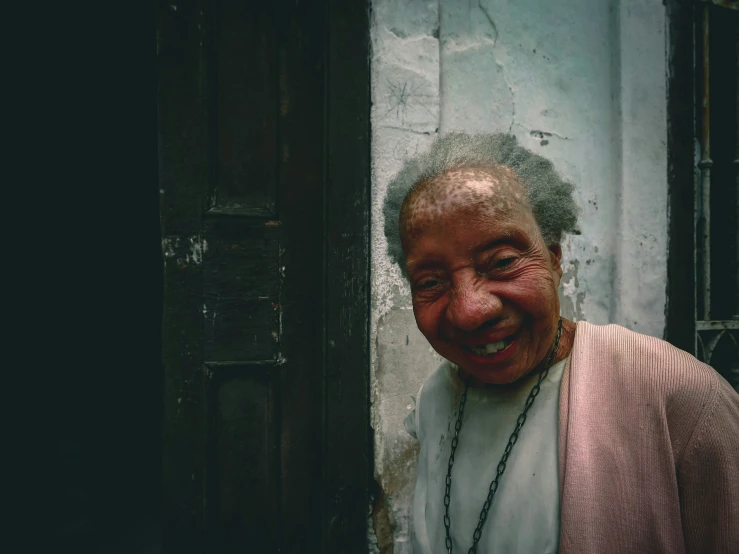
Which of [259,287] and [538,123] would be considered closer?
[259,287]

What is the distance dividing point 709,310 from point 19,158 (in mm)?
5443

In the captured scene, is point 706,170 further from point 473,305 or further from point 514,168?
point 473,305

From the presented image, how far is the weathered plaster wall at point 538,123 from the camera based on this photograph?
1875 mm

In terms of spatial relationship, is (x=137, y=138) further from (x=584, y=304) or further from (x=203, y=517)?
(x=584, y=304)

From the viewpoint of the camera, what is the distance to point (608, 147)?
7.02 feet

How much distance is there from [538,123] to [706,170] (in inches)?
33.9

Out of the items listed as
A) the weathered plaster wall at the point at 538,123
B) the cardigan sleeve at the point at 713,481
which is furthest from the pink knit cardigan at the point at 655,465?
the weathered plaster wall at the point at 538,123

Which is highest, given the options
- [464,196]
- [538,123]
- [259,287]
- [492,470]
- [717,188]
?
[538,123]

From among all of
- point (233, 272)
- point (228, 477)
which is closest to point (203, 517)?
point (228, 477)

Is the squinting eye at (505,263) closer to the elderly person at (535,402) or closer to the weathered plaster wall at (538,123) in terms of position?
the elderly person at (535,402)

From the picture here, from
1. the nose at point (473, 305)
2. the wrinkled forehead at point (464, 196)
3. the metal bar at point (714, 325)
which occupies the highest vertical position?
the wrinkled forehead at point (464, 196)

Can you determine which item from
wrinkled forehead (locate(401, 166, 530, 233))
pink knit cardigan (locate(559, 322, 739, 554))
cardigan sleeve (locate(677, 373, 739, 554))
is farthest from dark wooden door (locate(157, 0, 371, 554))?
cardigan sleeve (locate(677, 373, 739, 554))

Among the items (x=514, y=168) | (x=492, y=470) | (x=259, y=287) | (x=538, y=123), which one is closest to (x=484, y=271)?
(x=514, y=168)

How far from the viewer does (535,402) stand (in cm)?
99
